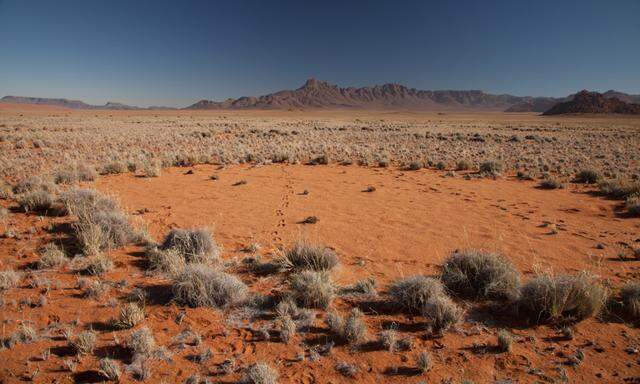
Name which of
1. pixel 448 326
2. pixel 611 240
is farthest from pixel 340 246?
pixel 611 240

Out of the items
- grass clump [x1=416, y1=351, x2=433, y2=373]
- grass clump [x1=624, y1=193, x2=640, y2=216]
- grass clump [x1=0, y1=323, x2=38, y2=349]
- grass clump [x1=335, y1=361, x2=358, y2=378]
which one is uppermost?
grass clump [x1=624, y1=193, x2=640, y2=216]

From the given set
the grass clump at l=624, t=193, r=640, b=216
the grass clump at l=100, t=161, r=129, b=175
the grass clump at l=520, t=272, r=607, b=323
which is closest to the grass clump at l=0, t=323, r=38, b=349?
the grass clump at l=520, t=272, r=607, b=323

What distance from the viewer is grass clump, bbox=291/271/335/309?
4742mm

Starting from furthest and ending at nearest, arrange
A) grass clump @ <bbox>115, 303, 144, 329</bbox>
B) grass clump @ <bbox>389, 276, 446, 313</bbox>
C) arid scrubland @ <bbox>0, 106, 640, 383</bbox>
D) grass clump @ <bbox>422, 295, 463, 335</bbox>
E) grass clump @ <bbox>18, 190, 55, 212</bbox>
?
grass clump @ <bbox>18, 190, 55, 212</bbox> → grass clump @ <bbox>389, 276, 446, 313</bbox> → grass clump @ <bbox>422, 295, 463, 335</bbox> → grass clump @ <bbox>115, 303, 144, 329</bbox> → arid scrubland @ <bbox>0, 106, 640, 383</bbox>

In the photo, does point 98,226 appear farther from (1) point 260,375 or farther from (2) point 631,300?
(2) point 631,300

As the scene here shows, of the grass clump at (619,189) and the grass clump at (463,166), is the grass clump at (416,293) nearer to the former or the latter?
the grass clump at (619,189)

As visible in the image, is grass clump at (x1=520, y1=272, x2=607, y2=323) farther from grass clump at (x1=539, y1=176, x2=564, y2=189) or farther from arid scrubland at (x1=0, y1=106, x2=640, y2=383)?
grass clump at (x1=539, y1=176, x2=564, y2=189)

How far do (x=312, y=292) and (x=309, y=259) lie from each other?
1.14m

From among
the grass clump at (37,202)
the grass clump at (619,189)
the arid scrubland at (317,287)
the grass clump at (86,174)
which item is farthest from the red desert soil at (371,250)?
the grass clump at (619,189)

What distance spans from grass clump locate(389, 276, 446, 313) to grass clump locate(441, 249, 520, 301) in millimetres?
473

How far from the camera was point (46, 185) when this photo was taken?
991 centimetres

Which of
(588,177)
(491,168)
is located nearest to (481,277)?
(491,168)

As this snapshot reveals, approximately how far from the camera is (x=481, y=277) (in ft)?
16.9

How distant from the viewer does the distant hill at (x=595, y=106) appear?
10219 centimetres
